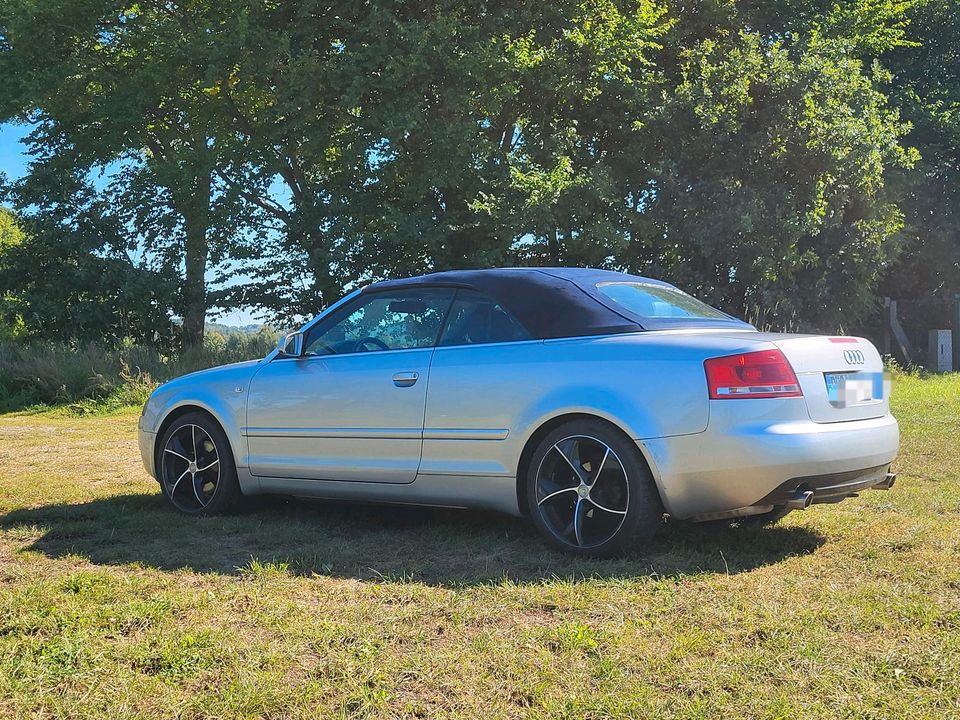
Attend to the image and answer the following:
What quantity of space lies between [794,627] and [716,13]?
23.6m

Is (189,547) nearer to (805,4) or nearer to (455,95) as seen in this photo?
(455,95)

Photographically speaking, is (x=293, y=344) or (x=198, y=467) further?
(x=198, y=467)

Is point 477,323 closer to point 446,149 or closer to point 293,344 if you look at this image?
point 293,344

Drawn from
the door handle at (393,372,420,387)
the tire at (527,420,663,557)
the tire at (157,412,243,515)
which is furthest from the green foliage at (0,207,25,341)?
the tire at (527,420,663,557)

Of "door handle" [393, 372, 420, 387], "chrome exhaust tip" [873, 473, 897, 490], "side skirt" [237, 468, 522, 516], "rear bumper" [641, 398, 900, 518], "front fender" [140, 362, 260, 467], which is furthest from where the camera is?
"front fender" [140, 362, 260, 467]

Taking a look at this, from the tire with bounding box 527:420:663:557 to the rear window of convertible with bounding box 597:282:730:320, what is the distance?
32.5 inches

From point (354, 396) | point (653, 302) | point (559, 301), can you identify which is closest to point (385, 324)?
point (354, 396)

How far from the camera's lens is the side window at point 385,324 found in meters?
5.79

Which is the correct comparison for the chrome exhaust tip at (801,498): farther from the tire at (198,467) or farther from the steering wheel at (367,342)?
the tire at (198,467)

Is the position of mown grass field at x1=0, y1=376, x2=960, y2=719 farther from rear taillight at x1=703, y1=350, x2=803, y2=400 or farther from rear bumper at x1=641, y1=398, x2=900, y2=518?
rear taillight at x1=703, y1=350, x2=803, y2=400

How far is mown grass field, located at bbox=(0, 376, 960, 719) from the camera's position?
121 inches

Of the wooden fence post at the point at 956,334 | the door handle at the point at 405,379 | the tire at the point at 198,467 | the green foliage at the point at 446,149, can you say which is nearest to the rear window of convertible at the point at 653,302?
the door handle at the point at 405,379

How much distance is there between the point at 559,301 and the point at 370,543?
1754 millimetres

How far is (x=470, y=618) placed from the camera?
3904 millimetres
